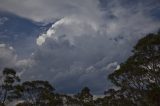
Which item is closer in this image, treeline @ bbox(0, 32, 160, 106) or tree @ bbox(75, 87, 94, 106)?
treeline @ bbox(0, 32, 160, 106)

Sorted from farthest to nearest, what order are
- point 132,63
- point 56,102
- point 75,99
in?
point 75,99, point 56,102, point 132,63

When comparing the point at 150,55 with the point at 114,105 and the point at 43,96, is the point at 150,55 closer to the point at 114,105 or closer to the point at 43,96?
the point at 43,96

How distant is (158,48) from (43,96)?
30360 millimetres

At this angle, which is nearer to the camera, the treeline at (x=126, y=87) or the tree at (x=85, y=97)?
the treeline at (x=126, y=87)

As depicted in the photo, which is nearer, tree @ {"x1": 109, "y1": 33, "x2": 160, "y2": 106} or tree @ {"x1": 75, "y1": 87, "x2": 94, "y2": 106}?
tree @ {"x1": 109, "y1": 33, "x2": 160, "y2": 106}

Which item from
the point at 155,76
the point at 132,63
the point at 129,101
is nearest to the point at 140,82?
the point at 132,63

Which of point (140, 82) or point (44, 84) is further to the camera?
point (44, 84)

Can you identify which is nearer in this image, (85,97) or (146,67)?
(146,67)

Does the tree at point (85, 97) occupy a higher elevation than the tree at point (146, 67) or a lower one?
higher

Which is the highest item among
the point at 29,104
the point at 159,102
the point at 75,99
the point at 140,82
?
the point at 75,99

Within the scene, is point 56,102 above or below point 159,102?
above

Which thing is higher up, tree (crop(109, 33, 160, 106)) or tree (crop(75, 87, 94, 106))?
tree (crop(75, 87, 94, 106))

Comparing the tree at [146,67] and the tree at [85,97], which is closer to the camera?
the tree at [146,67]

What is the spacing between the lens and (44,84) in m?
69.6
